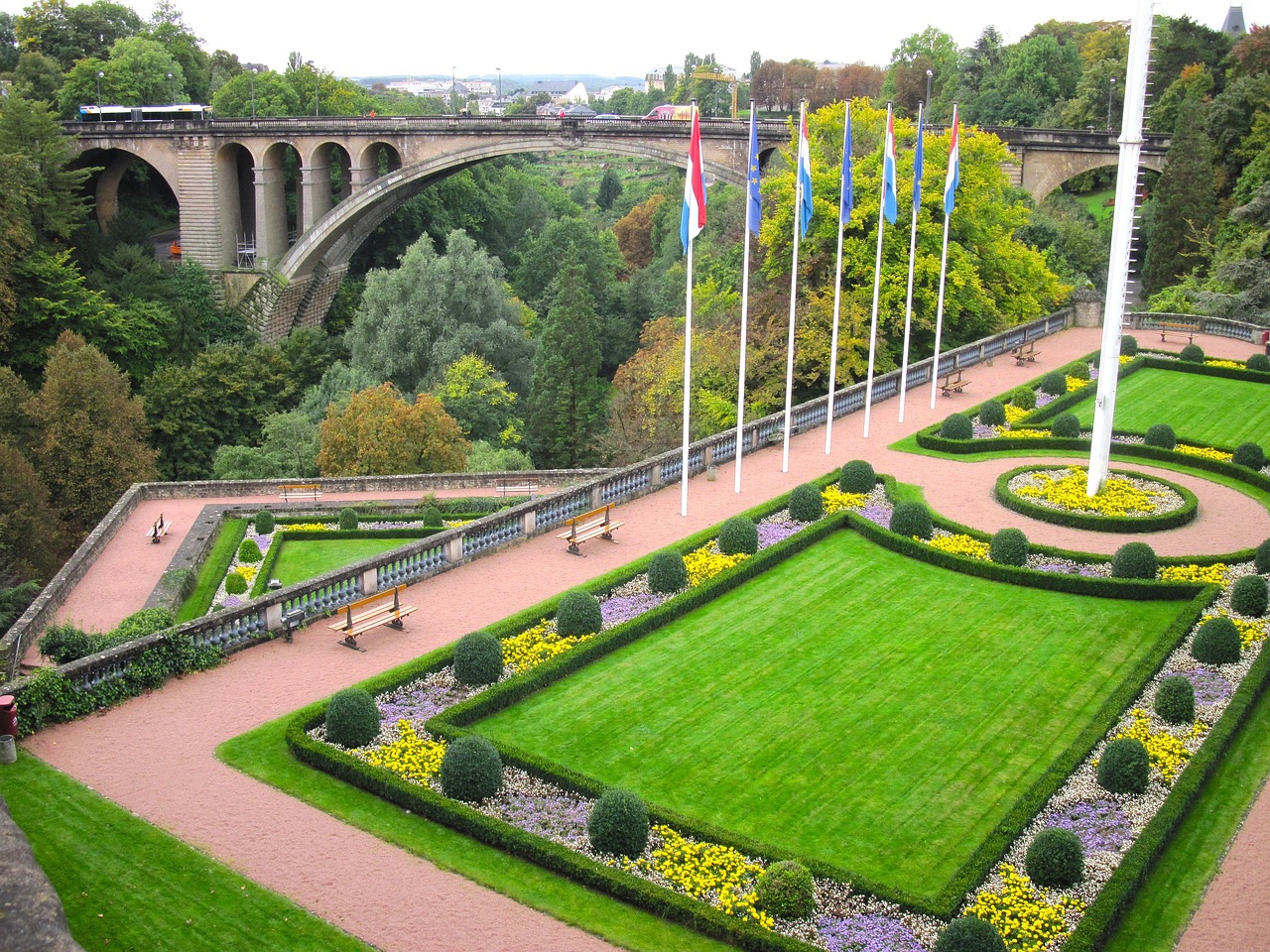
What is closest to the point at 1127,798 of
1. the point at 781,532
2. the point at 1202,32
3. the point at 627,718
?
the point at 627,718

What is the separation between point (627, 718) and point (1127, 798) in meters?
8.18

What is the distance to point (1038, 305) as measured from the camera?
2106 inches

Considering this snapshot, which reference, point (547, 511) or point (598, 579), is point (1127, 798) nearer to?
point (598, 579)

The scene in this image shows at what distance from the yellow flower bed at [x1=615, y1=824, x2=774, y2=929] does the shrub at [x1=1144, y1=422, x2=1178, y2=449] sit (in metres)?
24.7

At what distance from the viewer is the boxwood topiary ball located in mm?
18234

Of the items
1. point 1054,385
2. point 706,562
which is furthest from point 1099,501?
point 1054,385

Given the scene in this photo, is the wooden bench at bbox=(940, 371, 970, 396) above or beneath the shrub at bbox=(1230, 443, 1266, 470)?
above

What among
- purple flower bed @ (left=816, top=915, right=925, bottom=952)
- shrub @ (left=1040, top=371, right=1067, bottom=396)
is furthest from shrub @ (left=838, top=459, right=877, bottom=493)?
purple flower bed @ (left=816, top=915, right=925, bottom=952)

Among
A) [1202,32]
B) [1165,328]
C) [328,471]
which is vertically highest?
[1202,32]

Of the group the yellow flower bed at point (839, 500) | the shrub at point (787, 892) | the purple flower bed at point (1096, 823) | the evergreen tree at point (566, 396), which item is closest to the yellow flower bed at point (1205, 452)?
the yellow flower bed at point (839, 500)

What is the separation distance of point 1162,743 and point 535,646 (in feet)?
36.9

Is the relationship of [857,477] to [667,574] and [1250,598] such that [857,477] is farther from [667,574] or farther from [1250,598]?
[1250,598]

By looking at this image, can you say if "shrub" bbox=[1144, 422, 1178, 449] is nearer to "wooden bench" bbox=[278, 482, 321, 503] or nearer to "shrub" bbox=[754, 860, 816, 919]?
"wooden bench" bbox=[278, 482, 321, 503]

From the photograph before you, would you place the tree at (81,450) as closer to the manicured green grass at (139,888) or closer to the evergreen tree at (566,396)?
the evergreen tree at (566,396)
